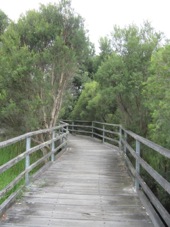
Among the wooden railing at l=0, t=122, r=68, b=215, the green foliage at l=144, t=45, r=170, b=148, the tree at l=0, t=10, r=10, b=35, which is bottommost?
the wooden railing at l=0, t=122, r=68, b=215

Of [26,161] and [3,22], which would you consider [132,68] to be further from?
[3,22]

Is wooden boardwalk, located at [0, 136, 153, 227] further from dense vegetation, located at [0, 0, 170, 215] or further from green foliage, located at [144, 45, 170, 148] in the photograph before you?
dense vegetation, located at [0, 0, 170, 215]

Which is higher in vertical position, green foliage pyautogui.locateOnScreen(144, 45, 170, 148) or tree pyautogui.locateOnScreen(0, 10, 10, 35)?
tree pyautogui.locateOnScreen(0, 10, 10, 35)

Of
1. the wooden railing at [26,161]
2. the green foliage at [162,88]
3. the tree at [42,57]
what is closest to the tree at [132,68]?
the tree at [42,57]

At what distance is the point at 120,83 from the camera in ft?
39.6

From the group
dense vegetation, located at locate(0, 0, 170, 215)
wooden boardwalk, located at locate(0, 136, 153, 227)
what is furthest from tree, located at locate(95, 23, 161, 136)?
wooden boardwalk, located at locate(0, 136, 153, 227)

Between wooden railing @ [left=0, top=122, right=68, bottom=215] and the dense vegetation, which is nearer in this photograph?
wooden railing @ [left=0, top=122, right=68, bottom=215]

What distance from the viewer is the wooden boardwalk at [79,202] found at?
4.59m

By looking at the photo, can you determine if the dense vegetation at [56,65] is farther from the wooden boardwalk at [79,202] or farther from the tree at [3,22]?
the tree at [3,22]

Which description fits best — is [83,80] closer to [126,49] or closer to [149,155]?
[126,49]

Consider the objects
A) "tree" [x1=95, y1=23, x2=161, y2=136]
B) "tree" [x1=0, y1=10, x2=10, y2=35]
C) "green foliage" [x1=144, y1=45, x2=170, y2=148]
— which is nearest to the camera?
"green foliage" [x1=144, y1=45, x2=170, y2=148]

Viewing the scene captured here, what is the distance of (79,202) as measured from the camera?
219 inches

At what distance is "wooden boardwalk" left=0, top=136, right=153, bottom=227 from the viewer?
15.0 feet

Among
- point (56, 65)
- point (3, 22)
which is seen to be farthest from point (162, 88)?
point (3, 22)
